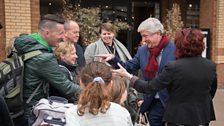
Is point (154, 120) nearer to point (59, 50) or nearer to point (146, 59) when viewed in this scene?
point (146, 59)

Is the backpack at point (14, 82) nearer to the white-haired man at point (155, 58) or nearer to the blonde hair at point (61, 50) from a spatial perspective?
the blonde hair at point (61, 50)

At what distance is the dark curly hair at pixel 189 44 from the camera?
315 cm

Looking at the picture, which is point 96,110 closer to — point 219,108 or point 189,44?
point 189,44

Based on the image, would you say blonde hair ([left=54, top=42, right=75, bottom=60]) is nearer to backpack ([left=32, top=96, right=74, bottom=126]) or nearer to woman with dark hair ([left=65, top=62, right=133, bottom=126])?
backpack ([left=32, top=96, right=74, bottom=126])

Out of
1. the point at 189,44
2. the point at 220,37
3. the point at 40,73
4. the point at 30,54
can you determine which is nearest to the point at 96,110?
the point at 40,73

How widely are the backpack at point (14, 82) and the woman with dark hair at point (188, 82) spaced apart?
1.16 metres

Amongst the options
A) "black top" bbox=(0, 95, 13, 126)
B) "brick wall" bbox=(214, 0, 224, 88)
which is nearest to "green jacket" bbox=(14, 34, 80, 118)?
"black top" bbox=(0, 95, 13, 126)

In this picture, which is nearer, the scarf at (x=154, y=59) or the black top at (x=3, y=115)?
the black top at (x=3, y=115)

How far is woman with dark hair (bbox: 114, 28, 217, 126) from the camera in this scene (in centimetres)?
312

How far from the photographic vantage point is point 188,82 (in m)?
3.10

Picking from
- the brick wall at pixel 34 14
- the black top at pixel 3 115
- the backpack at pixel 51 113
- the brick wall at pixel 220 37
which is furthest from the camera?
→ the brick wall at pixel 220 37

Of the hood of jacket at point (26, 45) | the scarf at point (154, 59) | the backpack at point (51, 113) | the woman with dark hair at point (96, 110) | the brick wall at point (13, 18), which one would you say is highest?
the brick wall at point (13, 18)

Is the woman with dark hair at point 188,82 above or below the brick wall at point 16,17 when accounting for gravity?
below

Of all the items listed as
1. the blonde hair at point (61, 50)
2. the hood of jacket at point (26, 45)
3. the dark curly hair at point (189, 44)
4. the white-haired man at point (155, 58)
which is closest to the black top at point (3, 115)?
the hood of jacket at point (26, 45)
